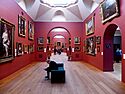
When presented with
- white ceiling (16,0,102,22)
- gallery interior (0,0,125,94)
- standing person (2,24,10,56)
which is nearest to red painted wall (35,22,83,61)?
gallery interior (0,0,125,94)

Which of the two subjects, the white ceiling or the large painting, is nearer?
the large painting

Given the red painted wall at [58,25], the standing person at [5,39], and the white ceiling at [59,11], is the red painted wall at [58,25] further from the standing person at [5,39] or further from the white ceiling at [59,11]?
the standing person at [5,39]

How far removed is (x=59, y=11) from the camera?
17.7 meters

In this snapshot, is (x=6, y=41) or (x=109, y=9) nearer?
(x=6, y=41)

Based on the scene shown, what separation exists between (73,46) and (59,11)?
12.5 feet

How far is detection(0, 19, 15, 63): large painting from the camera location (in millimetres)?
7843

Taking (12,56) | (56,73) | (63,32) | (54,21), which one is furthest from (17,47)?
(63,32)

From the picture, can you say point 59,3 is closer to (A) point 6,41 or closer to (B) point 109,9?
(B) point 109,9

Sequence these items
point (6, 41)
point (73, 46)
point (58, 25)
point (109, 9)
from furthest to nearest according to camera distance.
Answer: point (73, 46) → point (58, 25) → point (109, 9) → point (6, 41)

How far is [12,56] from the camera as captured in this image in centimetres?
945

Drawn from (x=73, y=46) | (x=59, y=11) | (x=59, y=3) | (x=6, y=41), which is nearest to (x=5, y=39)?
(x=6, y=41)

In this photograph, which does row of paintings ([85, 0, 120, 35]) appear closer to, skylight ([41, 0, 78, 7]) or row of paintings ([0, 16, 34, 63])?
row of paintings ([0, 16, 34, 63])

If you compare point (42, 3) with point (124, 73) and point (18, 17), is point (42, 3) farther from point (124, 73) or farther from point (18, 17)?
point (124, 73)

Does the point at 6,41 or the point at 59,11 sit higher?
the point at 59,11
